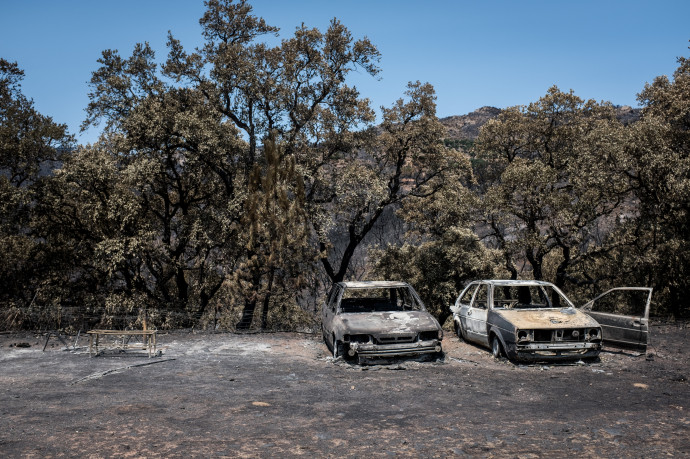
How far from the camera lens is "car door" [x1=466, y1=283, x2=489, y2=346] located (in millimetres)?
11047

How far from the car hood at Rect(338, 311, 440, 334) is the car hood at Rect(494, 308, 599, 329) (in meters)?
1.54

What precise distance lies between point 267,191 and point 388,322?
33.8ft

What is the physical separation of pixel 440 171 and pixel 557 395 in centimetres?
1848

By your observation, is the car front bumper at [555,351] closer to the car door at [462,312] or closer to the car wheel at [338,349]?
the car door at [462,312]

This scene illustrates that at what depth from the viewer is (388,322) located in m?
9.85

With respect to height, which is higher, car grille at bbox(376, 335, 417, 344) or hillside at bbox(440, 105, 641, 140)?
hillside at bbox(440, 105, 641, 140)

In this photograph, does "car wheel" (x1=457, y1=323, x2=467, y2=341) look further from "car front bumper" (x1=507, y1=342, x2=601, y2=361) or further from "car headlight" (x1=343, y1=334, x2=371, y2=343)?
"car headlight" (x1=343, y1=334, x2=371, y2=343)

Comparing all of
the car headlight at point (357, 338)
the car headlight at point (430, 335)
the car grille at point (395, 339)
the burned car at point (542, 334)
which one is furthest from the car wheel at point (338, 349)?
the burned car at point (542, 334)

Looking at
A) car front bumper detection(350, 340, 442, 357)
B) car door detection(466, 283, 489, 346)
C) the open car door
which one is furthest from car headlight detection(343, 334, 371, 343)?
the open car door

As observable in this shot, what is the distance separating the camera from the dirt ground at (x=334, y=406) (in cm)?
512

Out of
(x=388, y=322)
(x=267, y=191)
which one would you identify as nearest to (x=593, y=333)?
(x=388, y=322)

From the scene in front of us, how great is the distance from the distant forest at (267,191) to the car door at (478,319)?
7.69 metres

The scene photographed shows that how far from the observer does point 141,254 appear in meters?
20.3

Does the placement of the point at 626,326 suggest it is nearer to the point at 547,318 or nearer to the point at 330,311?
the point at 547,318
